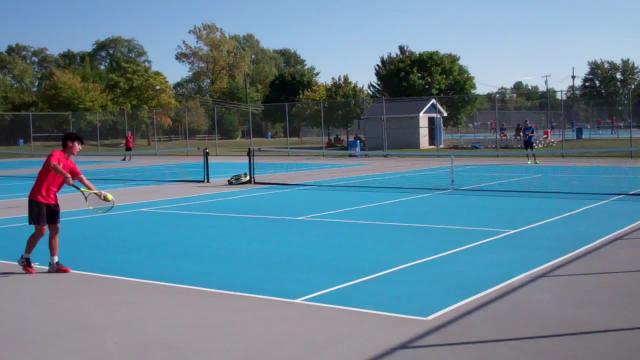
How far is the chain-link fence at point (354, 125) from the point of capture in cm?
3588

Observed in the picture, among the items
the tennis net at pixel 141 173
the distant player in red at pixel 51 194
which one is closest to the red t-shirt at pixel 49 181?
the distant player in red at pixel 51 194

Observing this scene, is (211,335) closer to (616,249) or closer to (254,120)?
(616,249)

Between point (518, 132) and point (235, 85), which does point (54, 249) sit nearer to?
point (518, 132)

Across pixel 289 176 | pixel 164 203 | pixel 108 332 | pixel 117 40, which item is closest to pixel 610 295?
pixel 108 332

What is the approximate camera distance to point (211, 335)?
20.1ft

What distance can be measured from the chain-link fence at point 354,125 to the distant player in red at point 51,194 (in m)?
26.2

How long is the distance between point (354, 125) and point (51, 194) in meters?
34.5

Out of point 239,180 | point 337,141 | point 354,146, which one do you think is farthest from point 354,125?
point 239,180

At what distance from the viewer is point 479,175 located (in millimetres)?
23750

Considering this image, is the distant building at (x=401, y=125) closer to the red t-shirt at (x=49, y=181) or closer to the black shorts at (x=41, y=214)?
the red t-shirt at (x=49, y=181)

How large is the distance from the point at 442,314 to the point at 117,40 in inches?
4522

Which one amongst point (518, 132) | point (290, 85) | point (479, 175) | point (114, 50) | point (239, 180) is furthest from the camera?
point (114, 50)

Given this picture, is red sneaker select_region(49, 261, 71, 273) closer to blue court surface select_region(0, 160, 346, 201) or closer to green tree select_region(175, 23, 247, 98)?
blue court surface select_region(0, 160, 346, 201)

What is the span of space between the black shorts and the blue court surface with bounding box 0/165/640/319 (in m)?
0.89
